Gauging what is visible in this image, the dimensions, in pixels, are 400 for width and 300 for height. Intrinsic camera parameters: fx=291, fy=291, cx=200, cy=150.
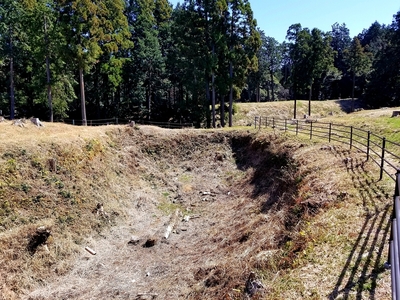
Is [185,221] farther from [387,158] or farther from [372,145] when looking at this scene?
[372,145]

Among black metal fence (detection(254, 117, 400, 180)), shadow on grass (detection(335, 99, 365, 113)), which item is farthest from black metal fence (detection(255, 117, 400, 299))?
shadow on grass (detection(335, 99, 365, 113))

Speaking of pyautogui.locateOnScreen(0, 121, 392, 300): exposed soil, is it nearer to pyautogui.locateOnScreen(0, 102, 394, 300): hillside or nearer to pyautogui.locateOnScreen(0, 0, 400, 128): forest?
pyautogui.locateOnScreen(0, 102, 394, 300): hillside

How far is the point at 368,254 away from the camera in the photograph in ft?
20.4

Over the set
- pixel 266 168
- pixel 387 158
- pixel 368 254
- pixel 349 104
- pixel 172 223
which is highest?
pixel 349 104

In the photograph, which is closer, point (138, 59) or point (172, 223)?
point (172, 223)

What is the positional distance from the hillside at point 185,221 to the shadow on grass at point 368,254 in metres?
0.03

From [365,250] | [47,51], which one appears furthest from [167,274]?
[47,51]

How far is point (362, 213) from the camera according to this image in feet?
26.4

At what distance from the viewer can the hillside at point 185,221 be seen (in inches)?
272

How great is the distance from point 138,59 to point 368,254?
3975cm

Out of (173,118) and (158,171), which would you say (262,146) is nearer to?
(158,171)

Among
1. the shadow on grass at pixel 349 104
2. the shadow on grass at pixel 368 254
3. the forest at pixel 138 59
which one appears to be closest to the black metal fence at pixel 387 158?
the shadow on grass at pixel 368 254

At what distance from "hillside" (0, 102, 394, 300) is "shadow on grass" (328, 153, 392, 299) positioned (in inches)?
1.0

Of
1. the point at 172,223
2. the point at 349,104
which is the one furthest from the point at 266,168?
the point at 349,104
